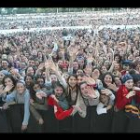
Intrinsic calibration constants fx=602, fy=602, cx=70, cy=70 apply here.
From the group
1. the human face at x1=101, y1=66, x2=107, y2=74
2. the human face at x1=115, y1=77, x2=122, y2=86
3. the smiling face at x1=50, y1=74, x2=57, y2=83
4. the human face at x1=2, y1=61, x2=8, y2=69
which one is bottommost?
the human face at x1=115, y1=77, x2=122, y2=86

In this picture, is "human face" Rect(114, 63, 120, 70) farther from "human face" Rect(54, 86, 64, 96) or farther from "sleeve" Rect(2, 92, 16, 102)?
"sleeve" Rect(2, 92, 16, 102)

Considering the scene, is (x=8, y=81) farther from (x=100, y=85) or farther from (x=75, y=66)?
(x=100, y=85)

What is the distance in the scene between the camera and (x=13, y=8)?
6465 mm

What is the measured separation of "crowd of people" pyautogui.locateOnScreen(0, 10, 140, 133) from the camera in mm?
6473

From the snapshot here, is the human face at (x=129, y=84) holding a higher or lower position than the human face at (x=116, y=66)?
lower

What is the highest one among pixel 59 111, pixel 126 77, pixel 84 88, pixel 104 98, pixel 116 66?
pixel 116 66

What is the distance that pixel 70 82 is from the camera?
6477 millimetres

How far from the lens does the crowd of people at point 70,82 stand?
6.47m

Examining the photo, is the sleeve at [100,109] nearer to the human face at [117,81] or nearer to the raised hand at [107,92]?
the raised hand at [107,92]

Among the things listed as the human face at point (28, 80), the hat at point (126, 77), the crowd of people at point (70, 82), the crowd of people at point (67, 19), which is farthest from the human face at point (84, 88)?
the crowd of people at point (67, 19)

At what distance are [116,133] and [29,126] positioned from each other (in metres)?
0.95

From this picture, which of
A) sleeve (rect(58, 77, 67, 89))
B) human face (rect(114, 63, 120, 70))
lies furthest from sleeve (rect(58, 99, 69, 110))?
human face (rect(114, 63, 120, 70))

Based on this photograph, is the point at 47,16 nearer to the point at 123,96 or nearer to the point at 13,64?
the point at 13,64

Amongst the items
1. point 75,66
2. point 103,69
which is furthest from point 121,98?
point 75,66
